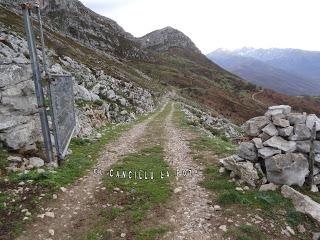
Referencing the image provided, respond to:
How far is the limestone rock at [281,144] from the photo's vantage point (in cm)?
1232

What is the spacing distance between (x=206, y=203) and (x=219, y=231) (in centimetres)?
174

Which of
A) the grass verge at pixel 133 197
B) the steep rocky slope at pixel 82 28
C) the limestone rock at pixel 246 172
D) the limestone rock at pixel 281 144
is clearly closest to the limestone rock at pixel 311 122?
the limestone rock at pixel 281 144

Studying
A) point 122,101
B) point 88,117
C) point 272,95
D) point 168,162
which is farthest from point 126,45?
point 168,162

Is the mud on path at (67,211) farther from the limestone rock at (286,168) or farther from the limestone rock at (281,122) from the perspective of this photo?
the limestone rock at (281,122)

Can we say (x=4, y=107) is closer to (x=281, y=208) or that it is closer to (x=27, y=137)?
(x=27, y=137)

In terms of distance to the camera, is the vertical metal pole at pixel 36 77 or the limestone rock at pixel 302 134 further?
the limestone rock at pixel 302 134

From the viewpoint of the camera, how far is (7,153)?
43.0ft

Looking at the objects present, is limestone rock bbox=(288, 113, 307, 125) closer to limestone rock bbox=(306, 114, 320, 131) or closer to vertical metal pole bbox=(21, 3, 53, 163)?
limestone rock bbox=(306, 114, 320, 131)

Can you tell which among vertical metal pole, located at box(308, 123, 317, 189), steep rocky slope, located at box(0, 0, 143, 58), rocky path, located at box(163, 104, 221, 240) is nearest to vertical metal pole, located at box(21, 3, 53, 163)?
rocky path, located at box(163, 104, 221, 240)

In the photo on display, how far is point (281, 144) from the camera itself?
12523mm

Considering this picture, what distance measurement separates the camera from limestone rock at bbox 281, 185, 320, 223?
1048 centimetres

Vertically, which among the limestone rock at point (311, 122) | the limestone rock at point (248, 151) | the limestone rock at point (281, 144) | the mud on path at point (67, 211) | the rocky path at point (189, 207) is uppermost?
the limestone rock at point (311, 122)

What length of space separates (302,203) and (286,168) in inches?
56.6

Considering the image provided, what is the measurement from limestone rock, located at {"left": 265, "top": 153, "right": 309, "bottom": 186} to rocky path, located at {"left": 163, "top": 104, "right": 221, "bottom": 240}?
2.37m
